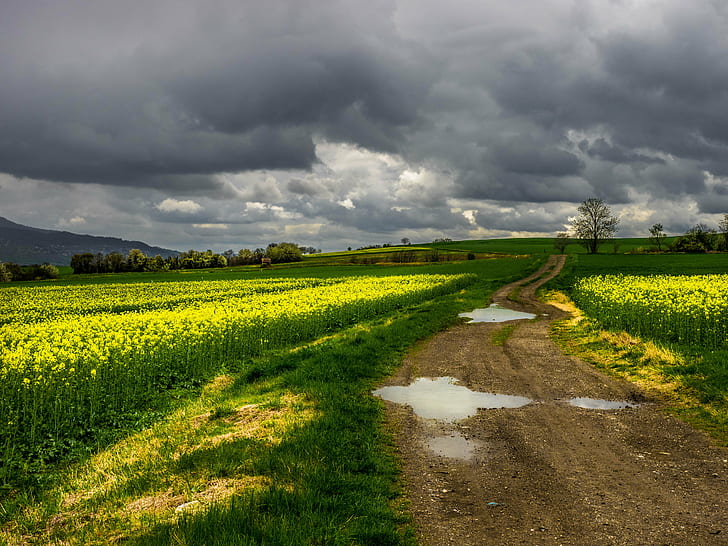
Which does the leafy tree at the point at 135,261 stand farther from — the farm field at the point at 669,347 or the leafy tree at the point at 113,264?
the farm field at the point at 669,347

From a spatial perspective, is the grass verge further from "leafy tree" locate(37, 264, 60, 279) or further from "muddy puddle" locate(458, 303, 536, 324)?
"leafy tree" locate(37, 264, 60, 279)

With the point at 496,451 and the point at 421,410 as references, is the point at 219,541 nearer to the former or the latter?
the point at 496,451

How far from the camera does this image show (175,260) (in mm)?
144500

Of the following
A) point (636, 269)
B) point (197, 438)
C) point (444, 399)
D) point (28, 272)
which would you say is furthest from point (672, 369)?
point (28, 272)

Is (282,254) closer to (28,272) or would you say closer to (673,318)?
(28,272)

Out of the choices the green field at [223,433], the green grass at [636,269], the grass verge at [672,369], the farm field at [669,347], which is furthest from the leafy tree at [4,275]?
the grass verge at [672,369]

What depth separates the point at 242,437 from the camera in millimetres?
8984

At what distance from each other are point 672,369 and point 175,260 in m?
149

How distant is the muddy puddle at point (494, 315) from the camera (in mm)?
26245

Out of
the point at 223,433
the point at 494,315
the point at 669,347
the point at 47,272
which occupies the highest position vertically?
the point at 47,272

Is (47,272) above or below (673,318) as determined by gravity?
above

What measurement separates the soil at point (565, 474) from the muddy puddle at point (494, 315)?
44.8 feet

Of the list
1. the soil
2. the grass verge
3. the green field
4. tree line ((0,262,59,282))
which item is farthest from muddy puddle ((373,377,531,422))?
tree line ((0,262,59,282))

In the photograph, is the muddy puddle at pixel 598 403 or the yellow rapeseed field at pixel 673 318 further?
the yellow rapeseed field at pixel 673 318
